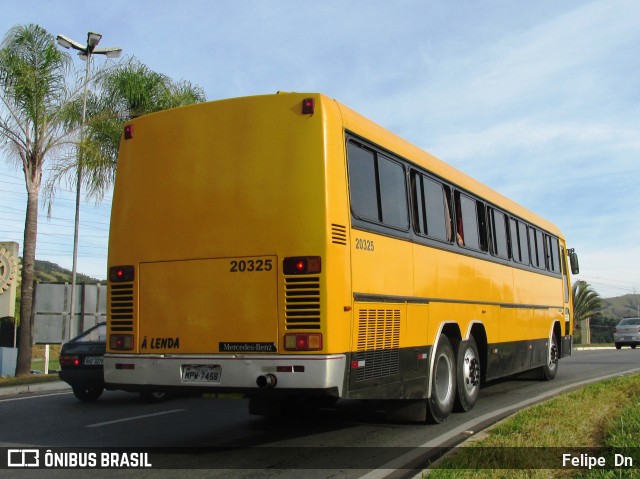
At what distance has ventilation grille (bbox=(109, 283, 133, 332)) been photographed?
7480mm

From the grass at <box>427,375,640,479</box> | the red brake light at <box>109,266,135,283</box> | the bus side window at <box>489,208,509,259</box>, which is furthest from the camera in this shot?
the bus side window at <box>489,208,509,259</box>

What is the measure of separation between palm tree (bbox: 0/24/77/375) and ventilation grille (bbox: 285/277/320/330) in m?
14.1

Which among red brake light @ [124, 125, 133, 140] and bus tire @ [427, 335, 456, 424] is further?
bus tire @ [427, 335, 456, 424]

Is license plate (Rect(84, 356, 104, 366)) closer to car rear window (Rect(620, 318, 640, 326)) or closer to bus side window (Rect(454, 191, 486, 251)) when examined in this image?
bus side window (Rect(454, 191, 486, 251))

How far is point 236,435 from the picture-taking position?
27.9ft

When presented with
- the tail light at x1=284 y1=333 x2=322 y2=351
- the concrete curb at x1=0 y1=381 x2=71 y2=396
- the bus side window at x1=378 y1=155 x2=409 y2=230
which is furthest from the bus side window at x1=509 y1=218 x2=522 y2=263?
the concrete curb at x1=0 y1=381 x2=71 y2=396

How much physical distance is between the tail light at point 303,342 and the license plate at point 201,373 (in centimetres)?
76

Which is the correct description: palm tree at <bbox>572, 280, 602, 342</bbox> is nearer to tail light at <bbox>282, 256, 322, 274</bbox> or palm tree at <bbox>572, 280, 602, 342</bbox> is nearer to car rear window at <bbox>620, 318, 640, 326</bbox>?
car rear window at <bbox>620, 318, 640, 326</bbox>

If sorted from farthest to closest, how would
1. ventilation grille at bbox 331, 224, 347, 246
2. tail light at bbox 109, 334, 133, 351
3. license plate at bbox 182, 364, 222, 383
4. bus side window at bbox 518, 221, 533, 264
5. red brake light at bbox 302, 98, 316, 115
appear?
bus side window at bbox 518, 221, 533, 264
tail light at bbox 109, 334, 133, 351
red brake light at bbox 302, 98, 316, 115
license plate at bbox 182, 364, 222, 383
ventilation grille at bbox 331, 224, 347, 246

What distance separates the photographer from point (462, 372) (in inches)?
381

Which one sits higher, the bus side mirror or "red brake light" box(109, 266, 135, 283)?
the bus side mirror

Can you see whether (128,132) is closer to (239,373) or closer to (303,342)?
(239,373)

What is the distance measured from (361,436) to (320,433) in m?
0.56

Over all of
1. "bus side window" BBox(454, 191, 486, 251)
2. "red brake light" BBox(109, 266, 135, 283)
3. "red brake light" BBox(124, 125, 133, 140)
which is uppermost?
"red brake light" BBox(124, 125, 133, 140)
